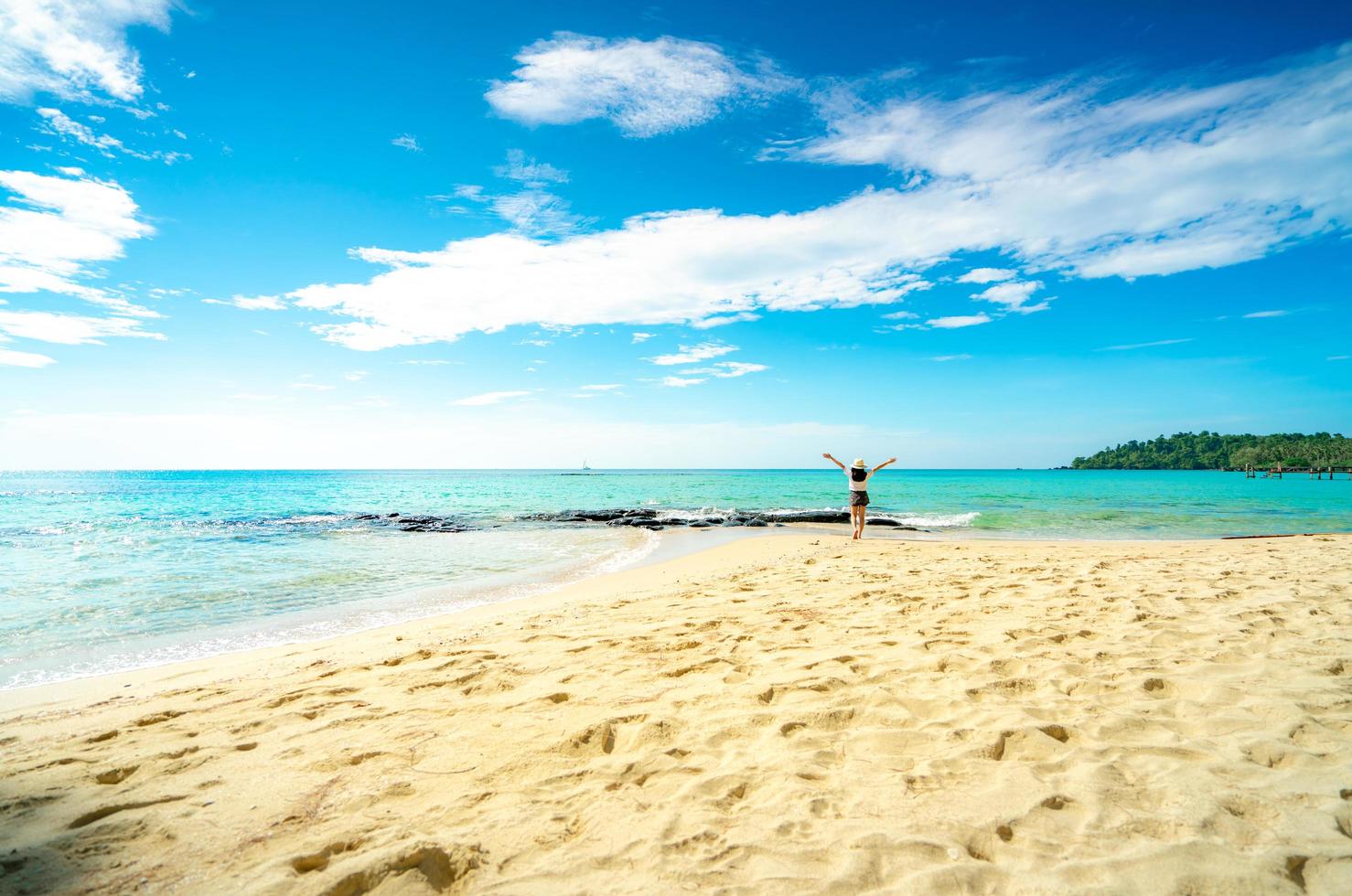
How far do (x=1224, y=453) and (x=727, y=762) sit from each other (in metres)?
186

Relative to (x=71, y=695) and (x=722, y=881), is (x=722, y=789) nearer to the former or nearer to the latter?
(x=722, y=881)

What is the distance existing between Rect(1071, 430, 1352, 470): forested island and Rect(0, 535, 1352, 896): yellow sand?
11427 centimetres

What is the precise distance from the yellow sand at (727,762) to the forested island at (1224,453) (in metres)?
114

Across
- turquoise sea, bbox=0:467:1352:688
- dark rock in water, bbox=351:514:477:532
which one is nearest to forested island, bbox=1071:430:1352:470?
turquoise sea, bbox=0:467:1352:688

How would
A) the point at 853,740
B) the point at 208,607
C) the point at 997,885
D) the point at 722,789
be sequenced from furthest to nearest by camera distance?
1. the point at 208,607
2. the point at 853,740
3. the point at 722,789
4. the point at 997,885

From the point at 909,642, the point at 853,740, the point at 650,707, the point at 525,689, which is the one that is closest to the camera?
the point at 853,740

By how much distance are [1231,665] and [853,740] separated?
3643 mm

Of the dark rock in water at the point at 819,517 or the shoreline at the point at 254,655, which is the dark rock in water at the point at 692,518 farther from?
the shoreline at the point at 254,655

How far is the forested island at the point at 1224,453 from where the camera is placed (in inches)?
3852

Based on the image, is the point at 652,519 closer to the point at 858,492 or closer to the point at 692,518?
the point at 692,518

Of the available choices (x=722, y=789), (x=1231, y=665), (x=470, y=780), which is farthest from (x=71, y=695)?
(x=1231, y=665)

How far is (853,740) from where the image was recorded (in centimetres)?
386

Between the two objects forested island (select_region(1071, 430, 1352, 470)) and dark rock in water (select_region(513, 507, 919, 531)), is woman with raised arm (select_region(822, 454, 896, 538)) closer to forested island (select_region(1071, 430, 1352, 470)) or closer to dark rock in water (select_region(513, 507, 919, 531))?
dark rock in water (select_region(513, 507, 919, 531))

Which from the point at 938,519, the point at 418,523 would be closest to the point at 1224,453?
the point at 938,519
